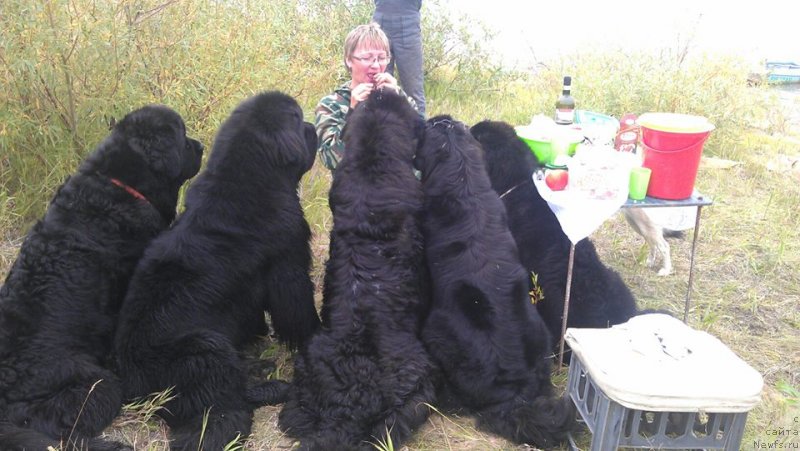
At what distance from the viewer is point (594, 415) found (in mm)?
2355

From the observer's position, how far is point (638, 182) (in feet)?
9.39

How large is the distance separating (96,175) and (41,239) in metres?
0.38

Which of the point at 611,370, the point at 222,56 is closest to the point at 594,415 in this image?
the point at 611,370

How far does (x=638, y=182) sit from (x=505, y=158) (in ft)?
2.22

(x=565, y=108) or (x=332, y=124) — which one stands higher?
(x=565, y=108)

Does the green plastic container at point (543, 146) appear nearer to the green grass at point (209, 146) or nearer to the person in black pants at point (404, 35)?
the green grass at point (209, 146)

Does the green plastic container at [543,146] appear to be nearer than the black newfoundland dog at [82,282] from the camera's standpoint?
No

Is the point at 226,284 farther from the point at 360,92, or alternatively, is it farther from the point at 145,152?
the point at 360,92

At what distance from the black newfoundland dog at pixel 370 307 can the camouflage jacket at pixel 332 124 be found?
72cm

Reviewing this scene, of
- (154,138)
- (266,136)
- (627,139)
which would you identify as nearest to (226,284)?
(266,136)

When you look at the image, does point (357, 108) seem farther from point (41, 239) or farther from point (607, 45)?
point (607, 45)

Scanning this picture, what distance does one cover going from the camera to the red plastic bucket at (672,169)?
2834 millimetres

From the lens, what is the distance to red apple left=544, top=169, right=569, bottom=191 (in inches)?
112

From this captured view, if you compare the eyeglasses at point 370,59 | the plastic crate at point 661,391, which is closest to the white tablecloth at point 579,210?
the plastic crate at point 661,391
